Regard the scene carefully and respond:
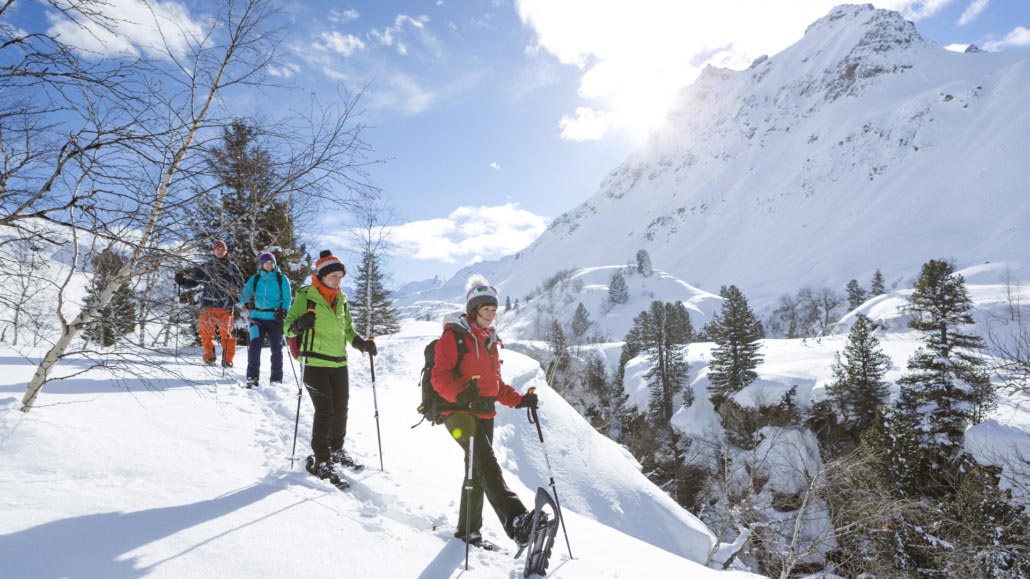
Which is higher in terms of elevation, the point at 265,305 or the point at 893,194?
the point at 893,194

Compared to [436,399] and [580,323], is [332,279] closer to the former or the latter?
[436,399]

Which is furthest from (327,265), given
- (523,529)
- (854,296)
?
(854,296)

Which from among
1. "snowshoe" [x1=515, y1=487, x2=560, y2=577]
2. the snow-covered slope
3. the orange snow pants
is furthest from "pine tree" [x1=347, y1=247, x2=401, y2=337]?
the snow-covered slope

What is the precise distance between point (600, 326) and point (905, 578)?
92244 mm

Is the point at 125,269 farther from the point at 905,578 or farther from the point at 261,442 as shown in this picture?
the point at 905,578

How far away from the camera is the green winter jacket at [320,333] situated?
185 inches

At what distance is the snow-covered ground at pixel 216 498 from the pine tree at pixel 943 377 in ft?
79.4

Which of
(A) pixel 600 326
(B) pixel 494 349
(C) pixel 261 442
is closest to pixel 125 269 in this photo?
(C) pixel 261 442

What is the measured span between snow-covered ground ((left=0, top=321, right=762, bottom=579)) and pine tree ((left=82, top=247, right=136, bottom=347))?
54 centimetres

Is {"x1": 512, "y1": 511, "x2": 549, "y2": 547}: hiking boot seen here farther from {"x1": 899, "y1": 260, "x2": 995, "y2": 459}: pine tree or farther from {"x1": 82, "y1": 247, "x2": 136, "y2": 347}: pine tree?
{"x1": 899, "y1": 260, "x2": 995, "y2": 459}: pine tree

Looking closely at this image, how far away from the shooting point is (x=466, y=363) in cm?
381

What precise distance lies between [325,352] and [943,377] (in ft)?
97.5

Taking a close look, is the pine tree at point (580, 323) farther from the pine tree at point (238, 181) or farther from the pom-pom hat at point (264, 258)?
the pine tree at point (238, 181)

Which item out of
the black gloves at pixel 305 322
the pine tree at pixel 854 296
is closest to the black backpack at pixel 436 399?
the black gloves at pixel 305 322
